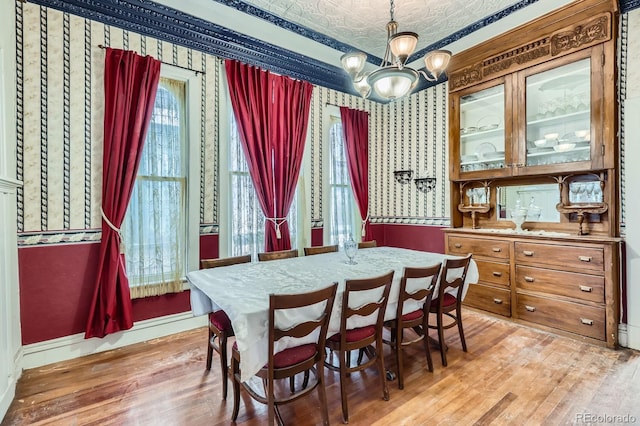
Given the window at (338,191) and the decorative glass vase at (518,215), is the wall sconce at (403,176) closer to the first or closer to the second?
the window at (338,191)

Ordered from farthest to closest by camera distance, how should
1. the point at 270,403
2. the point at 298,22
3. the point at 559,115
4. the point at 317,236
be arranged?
1. the point at 317,236
2. the point at 298,22
3. the point at 559,115
4. the point at 270,403

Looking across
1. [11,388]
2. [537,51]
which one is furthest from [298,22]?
[11,388]

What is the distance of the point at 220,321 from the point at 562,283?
3133 millimetres

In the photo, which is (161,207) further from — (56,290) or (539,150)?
(539,150)

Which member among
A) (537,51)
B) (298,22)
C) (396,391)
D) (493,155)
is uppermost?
(298,22)

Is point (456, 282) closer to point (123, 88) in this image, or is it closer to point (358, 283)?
point (358, 283)

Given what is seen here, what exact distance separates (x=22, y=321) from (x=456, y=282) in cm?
354

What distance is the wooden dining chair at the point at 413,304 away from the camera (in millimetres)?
2158

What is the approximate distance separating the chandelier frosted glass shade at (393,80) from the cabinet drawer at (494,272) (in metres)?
2.33

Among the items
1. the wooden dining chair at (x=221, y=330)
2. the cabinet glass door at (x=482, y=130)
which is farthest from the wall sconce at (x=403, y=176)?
the wooden dining chair at (x=221, y=330)

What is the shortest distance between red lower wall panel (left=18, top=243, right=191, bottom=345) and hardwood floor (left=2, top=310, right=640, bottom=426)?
312 millimetres

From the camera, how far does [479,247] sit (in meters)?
3.60

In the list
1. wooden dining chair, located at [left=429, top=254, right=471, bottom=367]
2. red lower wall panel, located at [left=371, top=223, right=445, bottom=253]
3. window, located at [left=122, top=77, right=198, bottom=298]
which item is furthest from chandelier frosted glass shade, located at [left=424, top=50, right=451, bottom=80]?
red lower wall panel, located at [left=371, top=223, right=445, bottom=253]

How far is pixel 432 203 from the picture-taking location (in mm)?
4449
